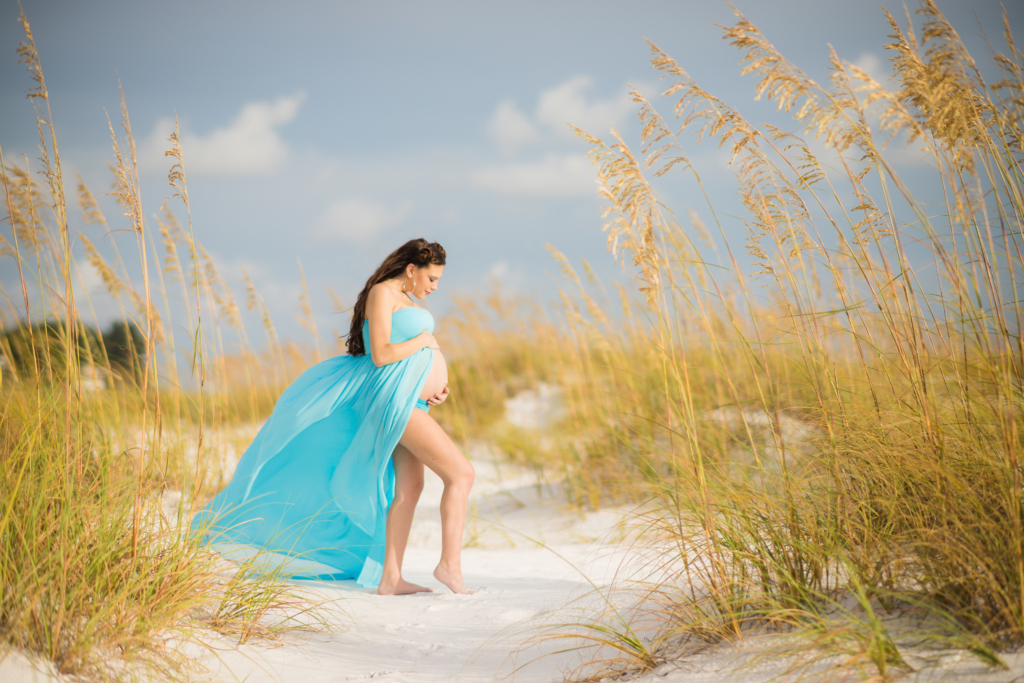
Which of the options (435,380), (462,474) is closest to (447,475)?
(462,474)

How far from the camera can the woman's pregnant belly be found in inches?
121

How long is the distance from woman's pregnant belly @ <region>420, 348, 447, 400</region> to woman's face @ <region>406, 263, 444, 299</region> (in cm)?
32

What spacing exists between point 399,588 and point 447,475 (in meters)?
0.62

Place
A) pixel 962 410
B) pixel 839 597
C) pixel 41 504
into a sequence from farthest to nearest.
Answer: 1. pixel 962 410
2. pixel 41 504
3. pixel 839 597

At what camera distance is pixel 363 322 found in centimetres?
319

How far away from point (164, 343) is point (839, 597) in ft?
12.5

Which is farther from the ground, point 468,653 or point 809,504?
point 809,504

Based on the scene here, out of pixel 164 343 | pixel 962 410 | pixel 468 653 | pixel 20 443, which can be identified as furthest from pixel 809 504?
pixel 164 343

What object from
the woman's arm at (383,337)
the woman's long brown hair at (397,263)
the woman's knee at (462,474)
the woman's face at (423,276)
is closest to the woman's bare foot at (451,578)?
the woman's knee at (462,474)

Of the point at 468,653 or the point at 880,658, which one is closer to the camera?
the point at 880,658

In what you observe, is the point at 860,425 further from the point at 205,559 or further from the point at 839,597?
the point at 205,559

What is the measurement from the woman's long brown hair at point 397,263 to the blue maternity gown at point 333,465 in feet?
0.31

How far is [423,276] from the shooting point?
3.09m

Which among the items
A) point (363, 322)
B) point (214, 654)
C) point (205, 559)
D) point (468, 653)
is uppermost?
point (363, 322)
